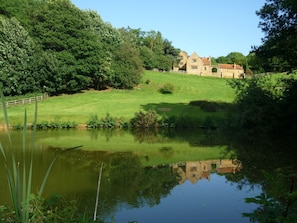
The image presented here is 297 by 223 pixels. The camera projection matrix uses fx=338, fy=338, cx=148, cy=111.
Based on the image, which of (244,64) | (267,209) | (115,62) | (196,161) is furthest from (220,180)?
(244,64)

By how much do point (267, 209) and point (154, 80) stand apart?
188 feet

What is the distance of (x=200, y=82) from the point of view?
Answer: 217ft

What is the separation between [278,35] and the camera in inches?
957

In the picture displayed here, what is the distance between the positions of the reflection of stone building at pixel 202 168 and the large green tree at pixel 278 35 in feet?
33.2

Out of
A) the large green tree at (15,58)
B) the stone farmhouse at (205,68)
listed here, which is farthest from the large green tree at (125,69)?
the stone farmhouse at (205,68)

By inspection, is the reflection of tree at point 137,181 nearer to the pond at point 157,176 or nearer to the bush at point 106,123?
the pond at point 157,176

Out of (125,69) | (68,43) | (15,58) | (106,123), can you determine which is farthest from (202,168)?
(125,69)

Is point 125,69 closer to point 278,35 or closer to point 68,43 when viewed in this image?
point 68,43

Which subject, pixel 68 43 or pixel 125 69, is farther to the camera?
pixel 125 69

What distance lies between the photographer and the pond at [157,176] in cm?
998

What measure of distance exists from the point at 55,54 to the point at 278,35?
1224 inches

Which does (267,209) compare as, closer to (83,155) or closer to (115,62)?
(83,155)

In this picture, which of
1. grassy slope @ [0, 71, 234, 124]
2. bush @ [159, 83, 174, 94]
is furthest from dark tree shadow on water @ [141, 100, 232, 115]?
bush @ [159, 83, 174, 94]

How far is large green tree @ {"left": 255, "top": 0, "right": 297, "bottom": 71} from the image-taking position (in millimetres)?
23531
